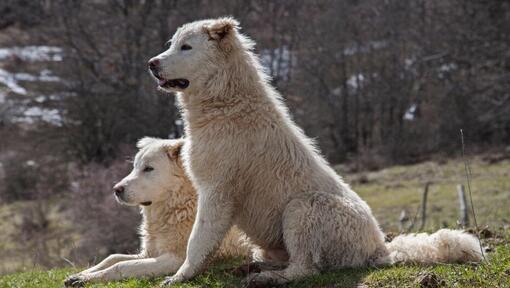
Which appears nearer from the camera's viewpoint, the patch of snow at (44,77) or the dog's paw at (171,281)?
the dog's paw at (171,281)

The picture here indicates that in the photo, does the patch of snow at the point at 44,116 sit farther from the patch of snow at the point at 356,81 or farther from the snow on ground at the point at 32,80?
the patch of snow at the point at 356,81

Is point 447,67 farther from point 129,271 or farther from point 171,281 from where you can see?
point 171,281

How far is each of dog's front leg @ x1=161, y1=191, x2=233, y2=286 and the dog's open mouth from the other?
1.27 metres

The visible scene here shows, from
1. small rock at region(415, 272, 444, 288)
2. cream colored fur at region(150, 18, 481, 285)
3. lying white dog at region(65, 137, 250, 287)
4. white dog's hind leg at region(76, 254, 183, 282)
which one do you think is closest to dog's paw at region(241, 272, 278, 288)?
cream colored fur at region(150, 18, 481, 285)

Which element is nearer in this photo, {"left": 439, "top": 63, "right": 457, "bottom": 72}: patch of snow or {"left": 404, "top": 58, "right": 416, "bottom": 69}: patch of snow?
{"left": 439, "top": 63, "right": 457, "bottom": 72}: patch of snow

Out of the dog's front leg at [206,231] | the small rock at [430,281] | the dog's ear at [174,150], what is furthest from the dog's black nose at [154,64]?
the small rock at [430,281]

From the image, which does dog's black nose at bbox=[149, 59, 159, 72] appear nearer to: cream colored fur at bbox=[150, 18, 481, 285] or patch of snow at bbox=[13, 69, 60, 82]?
cream colored fur at bbox=[150, 18, 481, 285]

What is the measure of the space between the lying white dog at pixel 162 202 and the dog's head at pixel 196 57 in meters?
1.29

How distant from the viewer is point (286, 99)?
35.7 m

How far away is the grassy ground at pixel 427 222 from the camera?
6.33 meters

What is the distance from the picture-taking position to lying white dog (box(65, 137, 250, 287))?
8.27 m

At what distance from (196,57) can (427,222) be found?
16.4 metres

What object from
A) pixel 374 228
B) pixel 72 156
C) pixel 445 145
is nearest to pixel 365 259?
pixel 374 228

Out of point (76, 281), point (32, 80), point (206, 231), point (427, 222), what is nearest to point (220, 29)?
point (206, 231)
